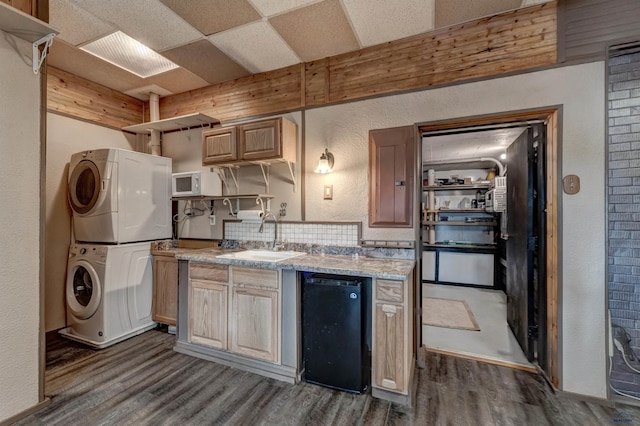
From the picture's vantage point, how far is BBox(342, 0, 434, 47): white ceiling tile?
2113mm

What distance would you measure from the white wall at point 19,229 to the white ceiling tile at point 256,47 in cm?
142

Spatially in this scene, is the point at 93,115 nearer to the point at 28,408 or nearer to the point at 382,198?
the point at 28,408

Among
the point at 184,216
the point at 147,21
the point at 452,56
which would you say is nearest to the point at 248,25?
the point at 147,21

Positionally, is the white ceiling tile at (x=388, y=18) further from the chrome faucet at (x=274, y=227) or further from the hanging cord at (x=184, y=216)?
the hanging cord at (x=184, y=216)

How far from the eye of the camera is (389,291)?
195 cm

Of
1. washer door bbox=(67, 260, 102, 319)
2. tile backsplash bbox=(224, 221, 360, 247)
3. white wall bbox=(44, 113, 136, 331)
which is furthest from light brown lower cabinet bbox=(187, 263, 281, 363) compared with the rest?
white wall bbox=(44, 113, 136, 331)

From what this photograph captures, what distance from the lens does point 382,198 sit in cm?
258

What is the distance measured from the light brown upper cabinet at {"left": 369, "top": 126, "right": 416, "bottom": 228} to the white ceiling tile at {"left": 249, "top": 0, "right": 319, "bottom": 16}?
1.18 meters

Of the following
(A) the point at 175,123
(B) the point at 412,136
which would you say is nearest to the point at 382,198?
(B) the point at 412,136

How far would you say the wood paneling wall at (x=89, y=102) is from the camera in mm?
3049

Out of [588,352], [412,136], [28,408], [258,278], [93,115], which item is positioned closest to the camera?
[28,408]

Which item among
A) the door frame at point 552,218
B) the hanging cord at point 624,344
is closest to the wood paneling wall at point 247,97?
the door frame at point 552,218

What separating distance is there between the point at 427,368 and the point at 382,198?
5.16 ft

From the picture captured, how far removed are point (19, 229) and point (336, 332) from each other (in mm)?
2287
